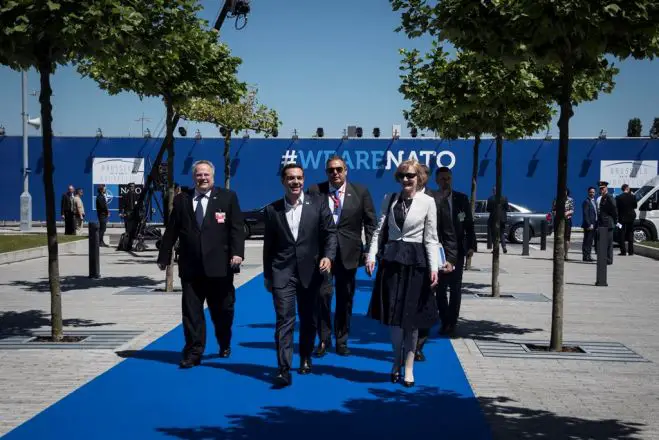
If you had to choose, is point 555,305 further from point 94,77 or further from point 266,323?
point 94,77

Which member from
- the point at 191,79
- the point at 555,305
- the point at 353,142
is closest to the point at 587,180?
the point at 353,142

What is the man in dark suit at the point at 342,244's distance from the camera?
26.6 ft

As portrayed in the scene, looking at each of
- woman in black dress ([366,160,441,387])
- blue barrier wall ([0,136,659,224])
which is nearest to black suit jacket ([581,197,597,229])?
woman in black dress ([366,160,441,387])

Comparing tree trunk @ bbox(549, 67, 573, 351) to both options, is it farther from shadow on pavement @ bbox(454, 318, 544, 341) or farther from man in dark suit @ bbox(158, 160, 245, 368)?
man in dark suit @ bbox(158, 160, 245, 368)

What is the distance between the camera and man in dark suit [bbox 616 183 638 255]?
75.4 ft

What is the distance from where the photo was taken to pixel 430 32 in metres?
8.69

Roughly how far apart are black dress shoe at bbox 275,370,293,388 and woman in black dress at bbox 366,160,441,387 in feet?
2.84

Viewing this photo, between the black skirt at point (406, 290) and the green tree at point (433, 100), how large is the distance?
20.4ft

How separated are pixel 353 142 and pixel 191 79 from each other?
86.1 ft

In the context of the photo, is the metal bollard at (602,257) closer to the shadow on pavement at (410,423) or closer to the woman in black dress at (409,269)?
the woman in black dress at (409,269)

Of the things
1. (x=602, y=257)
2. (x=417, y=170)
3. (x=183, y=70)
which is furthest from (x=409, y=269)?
(x=602, y=257)

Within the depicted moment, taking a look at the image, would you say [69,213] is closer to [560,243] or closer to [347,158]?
[347,158]

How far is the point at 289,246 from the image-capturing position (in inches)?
284

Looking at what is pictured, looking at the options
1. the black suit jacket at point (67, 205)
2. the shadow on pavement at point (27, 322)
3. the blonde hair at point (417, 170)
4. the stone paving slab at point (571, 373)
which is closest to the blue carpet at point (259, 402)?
the stone paving slab at point (571, 373)
